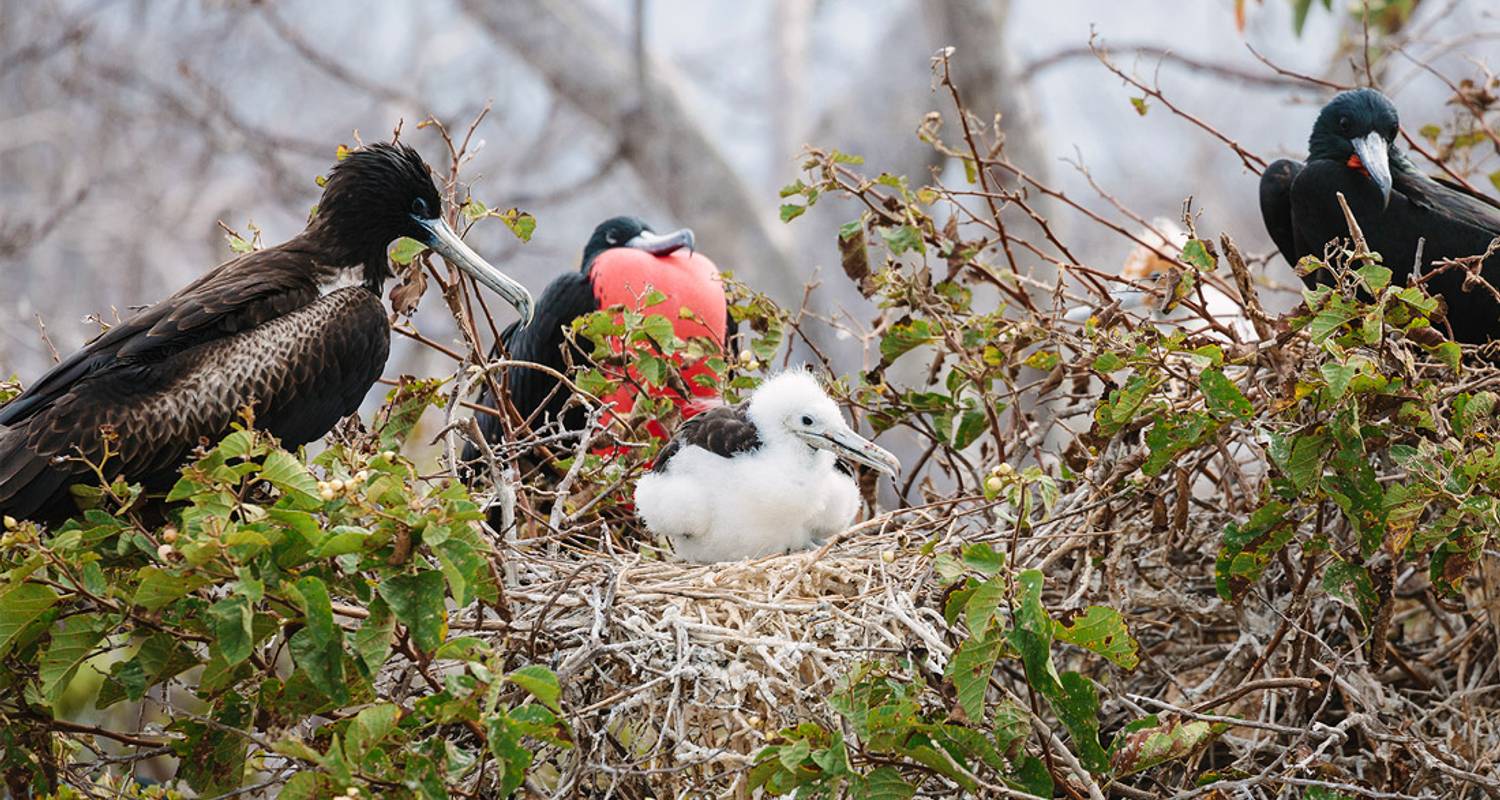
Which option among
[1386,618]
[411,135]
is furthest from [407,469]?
[411,135]

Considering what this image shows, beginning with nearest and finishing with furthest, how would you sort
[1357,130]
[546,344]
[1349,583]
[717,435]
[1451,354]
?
[1451,354] < [1349,583] < [717,435] < [1357,130] < [546,344]

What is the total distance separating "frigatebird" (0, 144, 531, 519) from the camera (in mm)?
2498

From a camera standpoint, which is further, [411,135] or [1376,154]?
[411,135]

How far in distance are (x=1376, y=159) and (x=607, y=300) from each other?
63.5 inches

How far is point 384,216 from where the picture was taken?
2996mm

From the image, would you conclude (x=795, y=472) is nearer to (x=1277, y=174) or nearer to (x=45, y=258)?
(x=1277, y=174)

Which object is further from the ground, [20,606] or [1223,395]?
[1223,395]

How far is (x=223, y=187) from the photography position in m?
10.6

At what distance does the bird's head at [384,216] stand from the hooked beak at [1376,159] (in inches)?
58.6

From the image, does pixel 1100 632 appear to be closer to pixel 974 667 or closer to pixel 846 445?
pixel 974 667

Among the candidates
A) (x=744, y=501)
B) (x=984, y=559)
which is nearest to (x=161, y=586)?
(x=984, y=559)

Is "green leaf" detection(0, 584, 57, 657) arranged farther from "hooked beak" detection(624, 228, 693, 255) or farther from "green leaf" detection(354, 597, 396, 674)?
"hooked beak" detection(624, 228, 693, 255)

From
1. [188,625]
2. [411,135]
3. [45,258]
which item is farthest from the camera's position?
[45,258]

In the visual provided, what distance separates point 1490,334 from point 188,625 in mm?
2165
